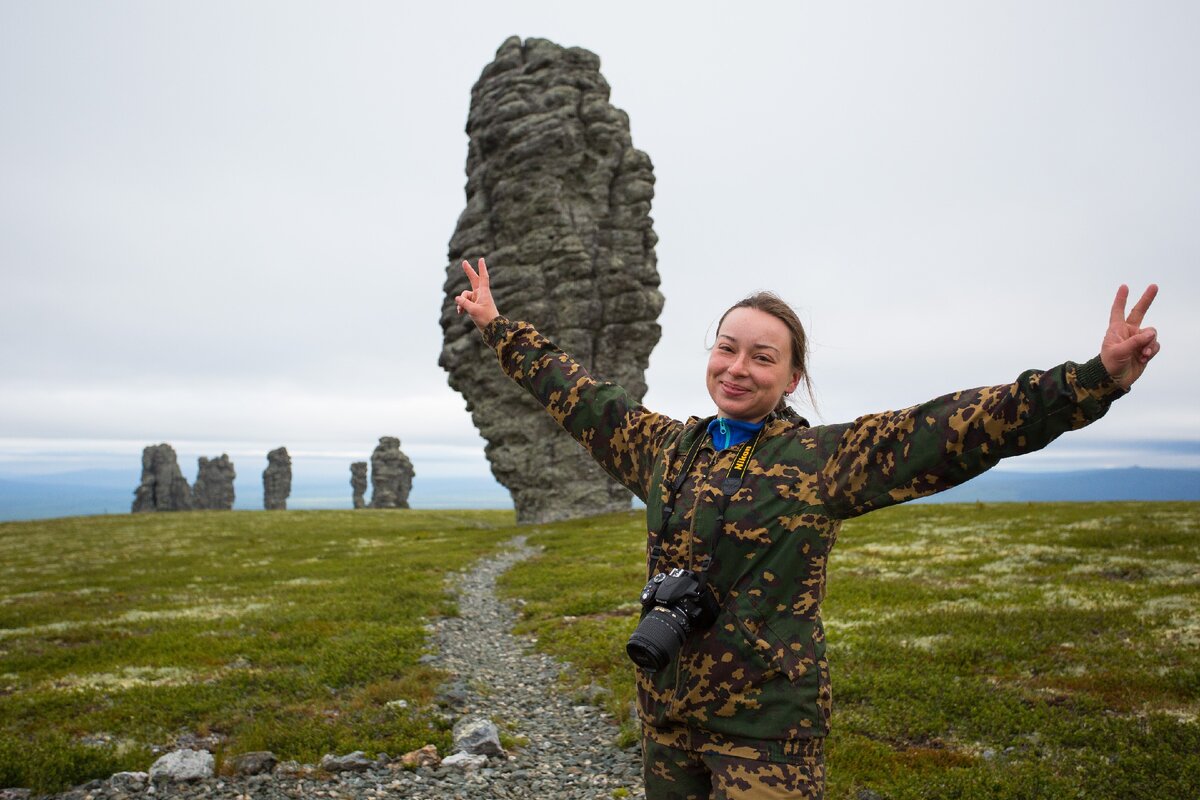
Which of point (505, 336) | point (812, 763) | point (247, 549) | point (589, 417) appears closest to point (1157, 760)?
point (812, 763)

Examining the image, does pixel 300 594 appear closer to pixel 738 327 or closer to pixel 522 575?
pixel 522 575

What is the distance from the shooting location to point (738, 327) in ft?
15.6

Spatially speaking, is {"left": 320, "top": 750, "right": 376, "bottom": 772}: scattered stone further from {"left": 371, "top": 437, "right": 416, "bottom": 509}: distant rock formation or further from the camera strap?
{"left": 371, "top": 437, "right": 416, "bottom": 509}: distant rock formation

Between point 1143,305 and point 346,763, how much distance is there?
11909 mm

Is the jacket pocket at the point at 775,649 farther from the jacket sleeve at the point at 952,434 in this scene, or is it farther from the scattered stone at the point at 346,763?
the scattered stone at the point at 346,763

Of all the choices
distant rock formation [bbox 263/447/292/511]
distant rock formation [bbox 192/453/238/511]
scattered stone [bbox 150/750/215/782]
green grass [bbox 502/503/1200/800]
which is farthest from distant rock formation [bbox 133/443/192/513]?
scattered stone [bbox 150/750/215/782]

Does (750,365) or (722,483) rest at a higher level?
(750,365)

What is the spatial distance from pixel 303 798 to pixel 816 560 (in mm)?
9333

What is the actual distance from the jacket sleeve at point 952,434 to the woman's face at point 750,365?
19.8 inches

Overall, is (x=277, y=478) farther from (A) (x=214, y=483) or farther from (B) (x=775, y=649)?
(B) (x=775, y=649)

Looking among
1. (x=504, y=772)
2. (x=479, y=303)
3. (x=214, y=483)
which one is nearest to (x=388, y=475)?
(x=214, y=483)

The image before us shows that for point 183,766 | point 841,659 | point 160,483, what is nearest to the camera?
point 183,766

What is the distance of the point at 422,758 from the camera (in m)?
11.2

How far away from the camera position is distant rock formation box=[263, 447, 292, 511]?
133 meters
